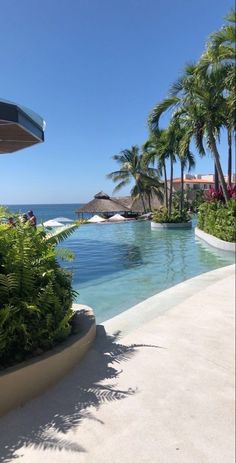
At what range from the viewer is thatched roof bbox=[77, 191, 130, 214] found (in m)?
43.7

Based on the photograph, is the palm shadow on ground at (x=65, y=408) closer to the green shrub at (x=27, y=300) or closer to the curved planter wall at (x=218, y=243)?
the green shrub at (x=27, y=300)

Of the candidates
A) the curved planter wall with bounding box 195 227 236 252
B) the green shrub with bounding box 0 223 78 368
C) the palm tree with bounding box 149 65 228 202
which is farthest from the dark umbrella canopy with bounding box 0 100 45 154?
the palm tree with bounding box 149 65 228 202

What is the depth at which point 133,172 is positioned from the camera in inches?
1492

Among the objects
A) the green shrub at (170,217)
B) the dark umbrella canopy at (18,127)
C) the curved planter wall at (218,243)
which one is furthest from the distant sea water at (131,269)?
the green shrub at (170,217)

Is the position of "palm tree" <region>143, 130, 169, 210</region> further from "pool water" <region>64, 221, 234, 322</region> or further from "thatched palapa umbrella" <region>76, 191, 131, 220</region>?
"pool water" <region>64, 221, 234, 322</region>

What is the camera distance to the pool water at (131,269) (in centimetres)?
826

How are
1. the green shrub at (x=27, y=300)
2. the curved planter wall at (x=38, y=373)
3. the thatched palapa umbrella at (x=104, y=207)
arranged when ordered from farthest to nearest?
the thatched palapa umbrella at (x=104, y=207), the green shrub at (x=27, y=300), the curved planter wall at (x=38, y=373)

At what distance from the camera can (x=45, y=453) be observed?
2461 millimetres

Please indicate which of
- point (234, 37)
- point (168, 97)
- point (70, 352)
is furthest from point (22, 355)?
point (168, 97)

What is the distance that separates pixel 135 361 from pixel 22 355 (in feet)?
4.24

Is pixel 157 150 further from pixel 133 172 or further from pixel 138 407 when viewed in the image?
pixel 138 407

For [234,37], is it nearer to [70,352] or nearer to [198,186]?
[70,352]

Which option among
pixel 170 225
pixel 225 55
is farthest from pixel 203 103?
pixel 170 225

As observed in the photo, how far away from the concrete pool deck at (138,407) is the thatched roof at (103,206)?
38.9 meters
